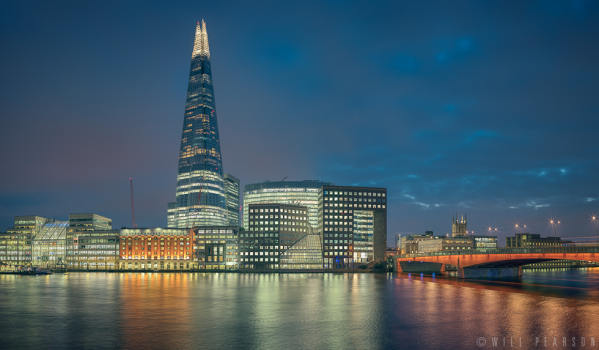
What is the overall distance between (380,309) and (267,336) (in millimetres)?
28891

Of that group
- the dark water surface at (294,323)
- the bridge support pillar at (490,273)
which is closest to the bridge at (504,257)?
the bridge support pillar at (490,273)

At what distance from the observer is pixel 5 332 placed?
49.7m

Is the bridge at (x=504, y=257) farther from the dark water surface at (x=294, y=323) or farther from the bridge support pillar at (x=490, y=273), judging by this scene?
the dark water surface at (x=294, y=323)

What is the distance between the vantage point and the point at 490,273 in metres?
189

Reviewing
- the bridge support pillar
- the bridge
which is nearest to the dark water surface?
the bridge

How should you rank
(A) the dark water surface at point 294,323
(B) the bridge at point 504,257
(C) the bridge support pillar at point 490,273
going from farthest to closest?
(C) the bridge support pillar at point 490,273 → (B) the bridge at point 504,257 → (A) the dark water surface at point 294,323

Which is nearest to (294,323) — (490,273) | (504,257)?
(504,257)

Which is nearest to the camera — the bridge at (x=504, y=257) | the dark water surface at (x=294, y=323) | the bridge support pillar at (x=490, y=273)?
the dark water surface at (x=294, y=323)

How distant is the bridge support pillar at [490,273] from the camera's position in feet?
598

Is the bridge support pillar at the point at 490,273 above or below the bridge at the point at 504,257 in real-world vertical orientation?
below

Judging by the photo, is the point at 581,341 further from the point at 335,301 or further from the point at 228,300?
the point at 228,300

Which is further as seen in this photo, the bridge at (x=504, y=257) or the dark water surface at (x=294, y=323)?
the bridge at (x=504, y=257)

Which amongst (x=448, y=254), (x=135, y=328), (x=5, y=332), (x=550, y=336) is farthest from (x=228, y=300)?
(x=448, y=254)

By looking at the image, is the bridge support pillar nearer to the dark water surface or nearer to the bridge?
the bridge
